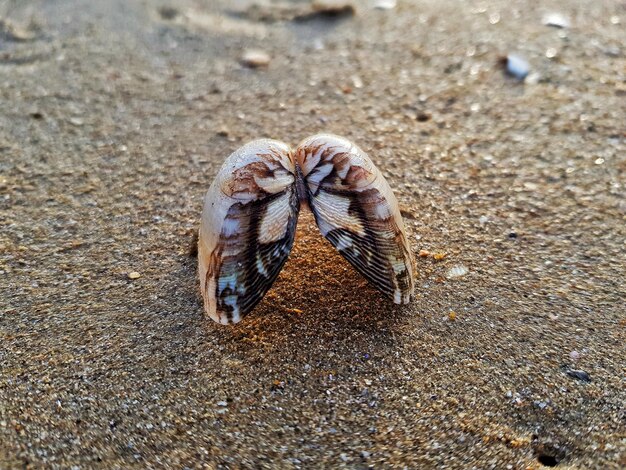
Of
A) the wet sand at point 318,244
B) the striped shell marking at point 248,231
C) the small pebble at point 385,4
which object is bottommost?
the wet sand at point 318,244

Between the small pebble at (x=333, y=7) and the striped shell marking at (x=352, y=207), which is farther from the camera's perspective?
the small pebble at (x=333, y=7)

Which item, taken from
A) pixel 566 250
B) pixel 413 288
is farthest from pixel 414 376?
pixel 566 250

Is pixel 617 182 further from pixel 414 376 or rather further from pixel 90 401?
pixel 90 401

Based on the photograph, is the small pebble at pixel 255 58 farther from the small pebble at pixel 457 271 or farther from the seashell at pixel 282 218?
the small pebble at pixel 457 271

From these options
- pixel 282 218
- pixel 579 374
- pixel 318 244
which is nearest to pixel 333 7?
pixel 318 244

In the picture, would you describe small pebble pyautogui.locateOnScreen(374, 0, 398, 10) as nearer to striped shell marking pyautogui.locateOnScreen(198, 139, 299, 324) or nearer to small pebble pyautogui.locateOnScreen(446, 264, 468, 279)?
small pebble pyautogui.locateOnScreen(446, 264, 468, 279)

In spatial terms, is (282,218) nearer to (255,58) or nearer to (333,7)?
(255,58)

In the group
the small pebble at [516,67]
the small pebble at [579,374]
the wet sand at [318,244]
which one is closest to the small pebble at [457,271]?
the wet sand at [318,244]
